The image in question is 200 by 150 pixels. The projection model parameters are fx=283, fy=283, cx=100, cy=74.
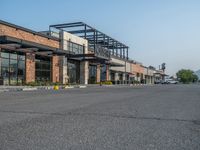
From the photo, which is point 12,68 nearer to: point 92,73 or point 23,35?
point 23,35

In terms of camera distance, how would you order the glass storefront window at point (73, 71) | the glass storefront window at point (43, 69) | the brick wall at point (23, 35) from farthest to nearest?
the glass storefront window at point (73, 71)
the glass storefront window at point (43, 69)
the brick wall at point (23, 35)

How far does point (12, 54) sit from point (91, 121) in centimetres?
2977

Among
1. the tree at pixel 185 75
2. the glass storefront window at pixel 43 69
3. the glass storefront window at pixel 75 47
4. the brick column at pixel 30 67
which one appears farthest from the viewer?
the tree at pixel 185 75

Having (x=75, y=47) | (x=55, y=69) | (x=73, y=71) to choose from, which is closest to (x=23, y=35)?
(x=55, y=69)

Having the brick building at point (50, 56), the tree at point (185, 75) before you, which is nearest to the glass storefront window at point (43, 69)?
the brick building at point (50, 56)

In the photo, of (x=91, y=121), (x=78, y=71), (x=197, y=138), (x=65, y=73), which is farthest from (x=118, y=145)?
(x=78, y=71)

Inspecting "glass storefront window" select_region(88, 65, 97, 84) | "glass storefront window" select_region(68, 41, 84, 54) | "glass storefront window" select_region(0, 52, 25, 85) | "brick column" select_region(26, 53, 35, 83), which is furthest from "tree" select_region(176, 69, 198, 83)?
"glass storefront window" select_region(0, 52, 25, 85)

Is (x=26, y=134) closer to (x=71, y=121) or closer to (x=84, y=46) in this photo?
(x=71, y=121)

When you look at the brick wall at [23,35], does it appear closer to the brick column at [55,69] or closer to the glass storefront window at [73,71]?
the brick column at [55,69]

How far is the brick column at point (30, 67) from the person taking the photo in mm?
37747

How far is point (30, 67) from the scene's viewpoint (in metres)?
38.3

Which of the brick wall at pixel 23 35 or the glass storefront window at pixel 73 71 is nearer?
the brick wall at pixel 23 35

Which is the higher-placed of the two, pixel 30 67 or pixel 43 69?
pixel 30 67

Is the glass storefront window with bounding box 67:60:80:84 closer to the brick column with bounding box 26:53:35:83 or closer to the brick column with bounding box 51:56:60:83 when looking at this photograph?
the brick column with bounding box 51:56:60:83
